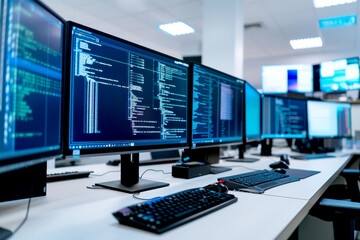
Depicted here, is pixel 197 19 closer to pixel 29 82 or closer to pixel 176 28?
pixel 176 28

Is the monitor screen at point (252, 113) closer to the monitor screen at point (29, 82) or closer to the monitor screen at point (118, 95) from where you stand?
the monitor screen at point (118, 95)

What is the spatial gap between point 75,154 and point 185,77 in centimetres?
61

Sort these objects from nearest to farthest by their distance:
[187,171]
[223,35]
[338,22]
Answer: [187,171] < [223,35] < [338,22]

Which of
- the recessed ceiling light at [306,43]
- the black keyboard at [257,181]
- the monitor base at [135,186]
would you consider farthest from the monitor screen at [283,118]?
the recessed ceiling light at [306,43]

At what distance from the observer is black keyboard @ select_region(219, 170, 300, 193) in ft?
3.14

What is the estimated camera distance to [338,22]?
4461 mm

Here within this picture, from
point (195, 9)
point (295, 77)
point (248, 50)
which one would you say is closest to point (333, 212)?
point (295, 77)

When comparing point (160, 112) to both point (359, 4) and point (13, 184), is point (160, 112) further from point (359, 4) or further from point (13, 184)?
point (359, 4)

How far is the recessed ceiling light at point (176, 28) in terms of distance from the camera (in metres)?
4.95

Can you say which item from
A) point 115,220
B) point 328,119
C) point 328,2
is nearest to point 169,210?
point 115,220

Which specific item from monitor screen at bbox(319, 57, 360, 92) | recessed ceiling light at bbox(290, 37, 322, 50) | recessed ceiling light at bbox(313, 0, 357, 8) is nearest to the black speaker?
monitor screen at bbox(319, 57, 360, 92)

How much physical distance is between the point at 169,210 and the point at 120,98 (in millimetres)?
424

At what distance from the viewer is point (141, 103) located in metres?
0.96

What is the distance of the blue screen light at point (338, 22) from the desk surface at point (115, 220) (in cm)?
434
